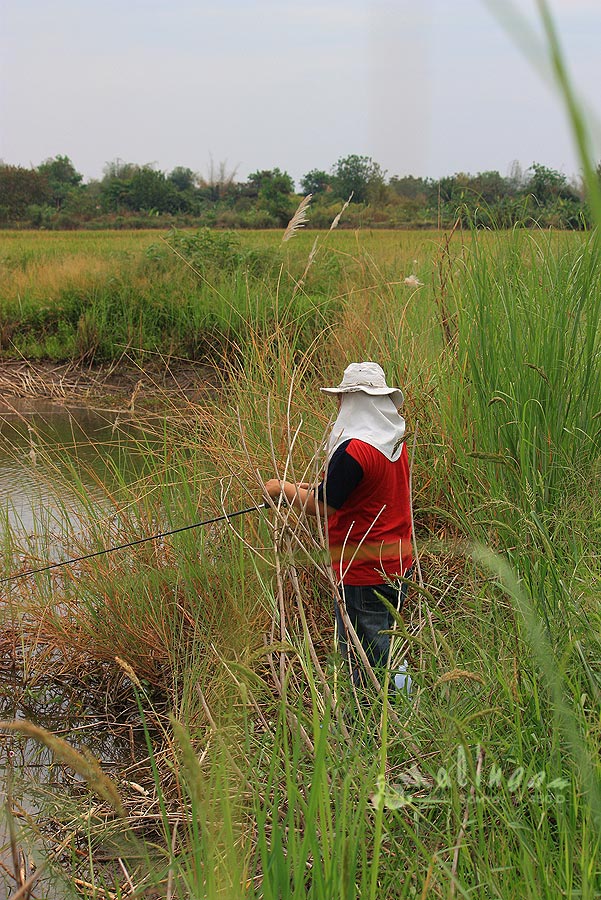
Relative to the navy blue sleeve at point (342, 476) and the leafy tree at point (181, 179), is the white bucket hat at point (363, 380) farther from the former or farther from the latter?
the leafy tree at point (181, 179)

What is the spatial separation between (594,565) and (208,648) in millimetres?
1223

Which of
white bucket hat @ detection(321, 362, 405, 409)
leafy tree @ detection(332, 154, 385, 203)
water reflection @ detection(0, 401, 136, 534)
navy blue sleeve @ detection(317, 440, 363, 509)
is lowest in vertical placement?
water reflection @ detection(0, 401, 136, 534)

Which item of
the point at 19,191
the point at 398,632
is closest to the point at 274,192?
the point at 19,191

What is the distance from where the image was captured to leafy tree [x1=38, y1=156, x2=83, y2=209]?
34.5 meters

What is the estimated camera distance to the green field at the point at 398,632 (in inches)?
50.3

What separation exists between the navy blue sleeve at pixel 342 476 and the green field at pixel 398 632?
221 mm

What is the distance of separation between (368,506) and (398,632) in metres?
1.60

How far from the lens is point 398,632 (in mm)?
1266

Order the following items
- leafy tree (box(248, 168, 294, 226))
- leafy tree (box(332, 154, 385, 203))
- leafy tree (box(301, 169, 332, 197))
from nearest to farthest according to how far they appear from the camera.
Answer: leafy tree (box(332, 154, 385, 203))
leafy tree (box(301, 169, 332, 197))
leafy tree (box(248, 168, 294, 226))

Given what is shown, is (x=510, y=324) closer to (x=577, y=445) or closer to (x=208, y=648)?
(x=577, y=445)

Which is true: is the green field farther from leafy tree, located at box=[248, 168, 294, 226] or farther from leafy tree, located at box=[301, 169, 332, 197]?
leafy tree, located at box=[248, 168, 294, 226]

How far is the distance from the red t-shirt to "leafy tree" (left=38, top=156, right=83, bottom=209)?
32.7 m

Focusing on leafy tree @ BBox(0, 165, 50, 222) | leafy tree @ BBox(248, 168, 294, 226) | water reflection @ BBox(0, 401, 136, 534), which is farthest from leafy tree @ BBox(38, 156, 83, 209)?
water reflection @ BBox(0, 401, 136, 534)

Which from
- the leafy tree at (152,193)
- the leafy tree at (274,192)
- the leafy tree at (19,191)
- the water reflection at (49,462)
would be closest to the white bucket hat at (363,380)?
the water reflection at (49,462)
